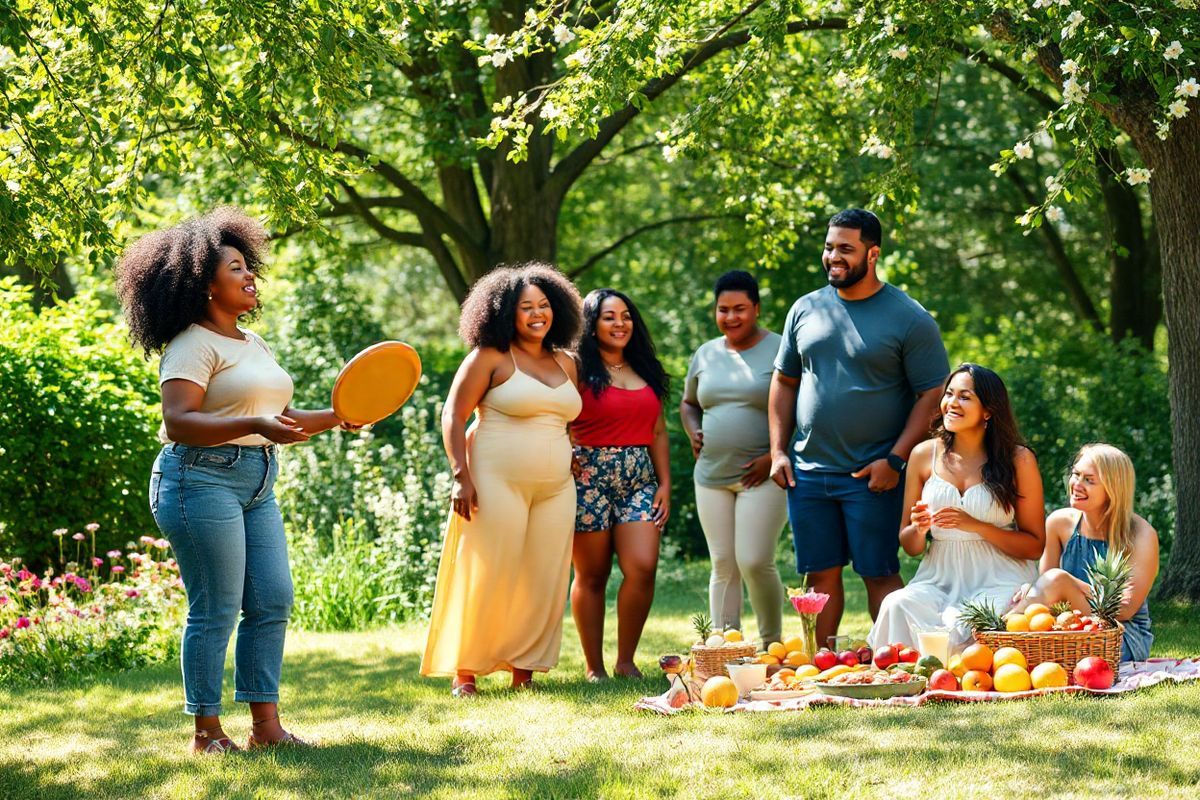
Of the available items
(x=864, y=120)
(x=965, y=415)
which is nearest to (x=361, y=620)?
(x=965, y=415)

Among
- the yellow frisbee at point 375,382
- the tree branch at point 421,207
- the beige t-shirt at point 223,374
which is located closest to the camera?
the beige t-shirt at point 223,374

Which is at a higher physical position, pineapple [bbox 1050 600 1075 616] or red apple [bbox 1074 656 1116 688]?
pineapple [bbox 1050 600 1075 616]

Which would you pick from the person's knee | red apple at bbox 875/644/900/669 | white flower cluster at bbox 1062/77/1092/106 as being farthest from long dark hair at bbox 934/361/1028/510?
the person's knee

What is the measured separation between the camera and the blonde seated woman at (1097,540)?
5895 mm

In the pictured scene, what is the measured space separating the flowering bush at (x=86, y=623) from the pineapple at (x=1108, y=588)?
533 centimetres

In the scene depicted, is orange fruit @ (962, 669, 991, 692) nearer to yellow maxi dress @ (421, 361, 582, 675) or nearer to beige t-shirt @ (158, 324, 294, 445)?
yellow maxi dress @ (421, 361, 582, 675)

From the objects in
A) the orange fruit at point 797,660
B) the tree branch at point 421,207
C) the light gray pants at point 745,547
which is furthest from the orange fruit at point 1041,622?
the tree branch at point 421,207

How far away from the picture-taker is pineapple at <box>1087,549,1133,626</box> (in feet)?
18.5

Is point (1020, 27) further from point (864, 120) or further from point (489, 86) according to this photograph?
point (489, 86)

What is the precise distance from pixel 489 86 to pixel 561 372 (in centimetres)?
930

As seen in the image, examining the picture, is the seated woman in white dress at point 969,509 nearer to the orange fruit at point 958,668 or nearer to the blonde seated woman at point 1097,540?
the blonde seated woman at point 1097,540

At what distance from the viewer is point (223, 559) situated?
16.1 ft

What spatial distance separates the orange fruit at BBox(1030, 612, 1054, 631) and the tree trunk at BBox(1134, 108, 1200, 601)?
9.80 ft

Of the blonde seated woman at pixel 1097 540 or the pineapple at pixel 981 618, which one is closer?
the pineapple at pixel 981 618
